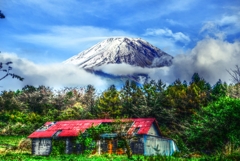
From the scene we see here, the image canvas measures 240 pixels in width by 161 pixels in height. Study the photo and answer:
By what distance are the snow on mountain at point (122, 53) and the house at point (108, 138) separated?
84401 millimetres

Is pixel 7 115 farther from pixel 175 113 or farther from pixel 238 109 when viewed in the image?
pixel 238 109

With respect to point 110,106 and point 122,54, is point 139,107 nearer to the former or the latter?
point 110,106

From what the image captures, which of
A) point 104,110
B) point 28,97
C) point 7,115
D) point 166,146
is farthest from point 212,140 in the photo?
point 28,97

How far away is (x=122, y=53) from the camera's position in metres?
143

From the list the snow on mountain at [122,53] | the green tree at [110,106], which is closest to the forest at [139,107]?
the green tree at [110,106]

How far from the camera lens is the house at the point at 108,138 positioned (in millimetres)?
34309

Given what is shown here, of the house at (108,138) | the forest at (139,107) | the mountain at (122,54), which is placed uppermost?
the mountain at (122,54)

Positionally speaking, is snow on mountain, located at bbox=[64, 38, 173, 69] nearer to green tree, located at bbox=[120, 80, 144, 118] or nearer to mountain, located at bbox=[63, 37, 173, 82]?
mountain, located at bbox=[63, 37, 173, 82]

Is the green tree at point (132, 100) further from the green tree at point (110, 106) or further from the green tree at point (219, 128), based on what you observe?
the green tree at point (219, 128)

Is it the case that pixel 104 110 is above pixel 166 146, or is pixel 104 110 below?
above

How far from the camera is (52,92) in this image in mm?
71500

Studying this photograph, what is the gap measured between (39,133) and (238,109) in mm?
21585

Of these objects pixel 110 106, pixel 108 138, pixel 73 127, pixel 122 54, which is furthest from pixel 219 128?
pixel 122 54

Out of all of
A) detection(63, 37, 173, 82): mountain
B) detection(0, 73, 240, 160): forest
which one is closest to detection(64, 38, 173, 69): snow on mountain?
detection(63, 37, 173, 82): mountain
